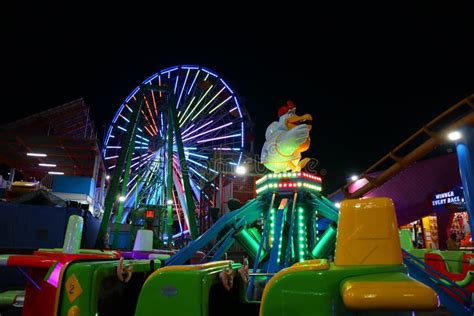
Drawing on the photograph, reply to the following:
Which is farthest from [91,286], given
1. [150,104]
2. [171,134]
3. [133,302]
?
[150,104]

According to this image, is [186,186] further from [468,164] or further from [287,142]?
[468,164]

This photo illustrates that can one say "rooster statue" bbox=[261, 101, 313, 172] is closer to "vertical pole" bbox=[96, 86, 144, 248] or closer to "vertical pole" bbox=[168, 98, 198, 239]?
"vertical pole" bbox=[168, 98, 198, 239]

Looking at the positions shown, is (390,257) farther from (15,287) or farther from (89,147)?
(89,147)

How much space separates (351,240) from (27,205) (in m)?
11.0

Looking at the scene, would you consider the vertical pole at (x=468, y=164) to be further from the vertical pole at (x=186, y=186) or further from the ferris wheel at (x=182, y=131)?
the ferris wheel at (x=182, y=131)

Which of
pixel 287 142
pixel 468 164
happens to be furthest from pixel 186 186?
pixel 468 164

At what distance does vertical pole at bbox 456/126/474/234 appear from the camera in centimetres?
1023

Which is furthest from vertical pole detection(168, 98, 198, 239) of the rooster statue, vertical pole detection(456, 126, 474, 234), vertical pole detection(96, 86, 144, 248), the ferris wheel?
vertical pole detection(456, 126, 474, 234)

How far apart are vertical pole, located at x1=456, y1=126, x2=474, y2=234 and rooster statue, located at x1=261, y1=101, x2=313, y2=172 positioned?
5.20m

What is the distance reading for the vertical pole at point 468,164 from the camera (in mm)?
10234

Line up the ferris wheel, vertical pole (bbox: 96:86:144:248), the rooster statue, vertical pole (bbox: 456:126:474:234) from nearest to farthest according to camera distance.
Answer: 1. the rooster statue
2. vertical pole (bbox: 456:126:474:234)
3. vertical pole (bbox: 96:86:144:248)
4. the ferris wheel

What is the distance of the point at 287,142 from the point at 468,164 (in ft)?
19.7

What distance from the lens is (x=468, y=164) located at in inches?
412

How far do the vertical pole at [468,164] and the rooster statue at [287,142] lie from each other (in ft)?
17.1
